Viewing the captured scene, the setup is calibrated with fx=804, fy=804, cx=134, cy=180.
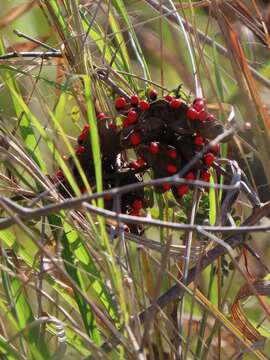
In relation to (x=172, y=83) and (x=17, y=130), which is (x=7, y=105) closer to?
(x=17, y=130)

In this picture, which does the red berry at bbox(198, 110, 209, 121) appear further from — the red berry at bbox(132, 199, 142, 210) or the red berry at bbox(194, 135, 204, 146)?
the red berry at bbox(132, 199, 142, 210)

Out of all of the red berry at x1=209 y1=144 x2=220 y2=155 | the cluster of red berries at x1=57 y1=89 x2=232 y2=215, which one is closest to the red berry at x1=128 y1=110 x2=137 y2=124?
the cluster of red berries at x1=57 y1=89 x2=232 y2=215

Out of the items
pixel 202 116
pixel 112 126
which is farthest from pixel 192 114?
pixel 112 126

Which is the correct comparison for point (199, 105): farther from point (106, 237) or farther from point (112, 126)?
point (106, 237)

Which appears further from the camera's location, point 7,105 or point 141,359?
point 7,105

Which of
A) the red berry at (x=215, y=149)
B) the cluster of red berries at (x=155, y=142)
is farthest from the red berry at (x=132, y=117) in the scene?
the red berry at (x=215, y=149)

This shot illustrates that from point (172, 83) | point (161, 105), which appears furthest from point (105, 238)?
point (172, 83)
